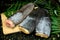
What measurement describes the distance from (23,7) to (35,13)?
0.11m

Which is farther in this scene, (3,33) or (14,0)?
(14,0)

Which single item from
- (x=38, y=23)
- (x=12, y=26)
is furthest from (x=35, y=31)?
(x=12, y=26)

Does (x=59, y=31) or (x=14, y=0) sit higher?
(x=14, y=0)

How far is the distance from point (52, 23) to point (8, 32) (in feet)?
1.06

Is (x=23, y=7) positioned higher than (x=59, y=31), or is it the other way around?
(x=23, y=7)

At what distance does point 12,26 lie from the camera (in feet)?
5.58

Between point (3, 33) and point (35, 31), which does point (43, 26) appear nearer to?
point (35, 31)

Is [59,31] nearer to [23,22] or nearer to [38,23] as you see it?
[38,23]

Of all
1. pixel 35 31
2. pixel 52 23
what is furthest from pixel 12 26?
pixel 52 23

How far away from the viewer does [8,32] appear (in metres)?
1.69

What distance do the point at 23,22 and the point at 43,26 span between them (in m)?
0.14

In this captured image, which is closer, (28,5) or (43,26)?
(43,26)

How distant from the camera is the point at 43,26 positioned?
166 cm

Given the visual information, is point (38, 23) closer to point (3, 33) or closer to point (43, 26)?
point (43, 26)
